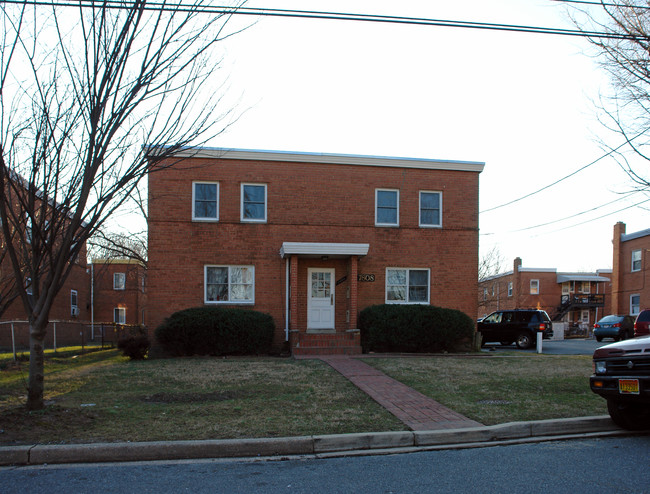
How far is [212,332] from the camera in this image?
16.1 metres

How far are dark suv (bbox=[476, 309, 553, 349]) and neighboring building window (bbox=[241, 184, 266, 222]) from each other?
10.8 meters

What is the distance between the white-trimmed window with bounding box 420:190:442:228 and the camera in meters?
19.1

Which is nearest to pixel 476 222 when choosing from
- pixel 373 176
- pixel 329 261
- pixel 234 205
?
pixel 373 176

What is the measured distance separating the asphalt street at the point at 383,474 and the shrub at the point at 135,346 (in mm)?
10361

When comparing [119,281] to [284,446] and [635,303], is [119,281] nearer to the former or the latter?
[635,303]

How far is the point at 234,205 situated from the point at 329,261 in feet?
11.7

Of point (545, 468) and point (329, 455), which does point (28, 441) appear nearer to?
point (329, 455)

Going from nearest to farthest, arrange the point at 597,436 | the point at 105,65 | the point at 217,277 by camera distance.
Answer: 1. the point at 597,436
2. the point at 105,65
3. the point at 217,277

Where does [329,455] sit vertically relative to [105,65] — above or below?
below

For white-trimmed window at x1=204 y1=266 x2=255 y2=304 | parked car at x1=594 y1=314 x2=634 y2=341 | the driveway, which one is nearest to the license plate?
white-trimmed window at x1=204 y1=266 x2=255 y2=304

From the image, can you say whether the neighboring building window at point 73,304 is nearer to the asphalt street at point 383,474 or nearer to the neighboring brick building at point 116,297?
the neighboring brick building at point 116,297

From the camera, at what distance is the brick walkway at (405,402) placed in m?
7.00

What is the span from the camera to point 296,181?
1830 cm

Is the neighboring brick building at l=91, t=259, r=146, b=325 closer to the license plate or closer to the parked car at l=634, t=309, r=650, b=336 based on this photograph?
the parked car at l=634, t=309, r=650, b=336
